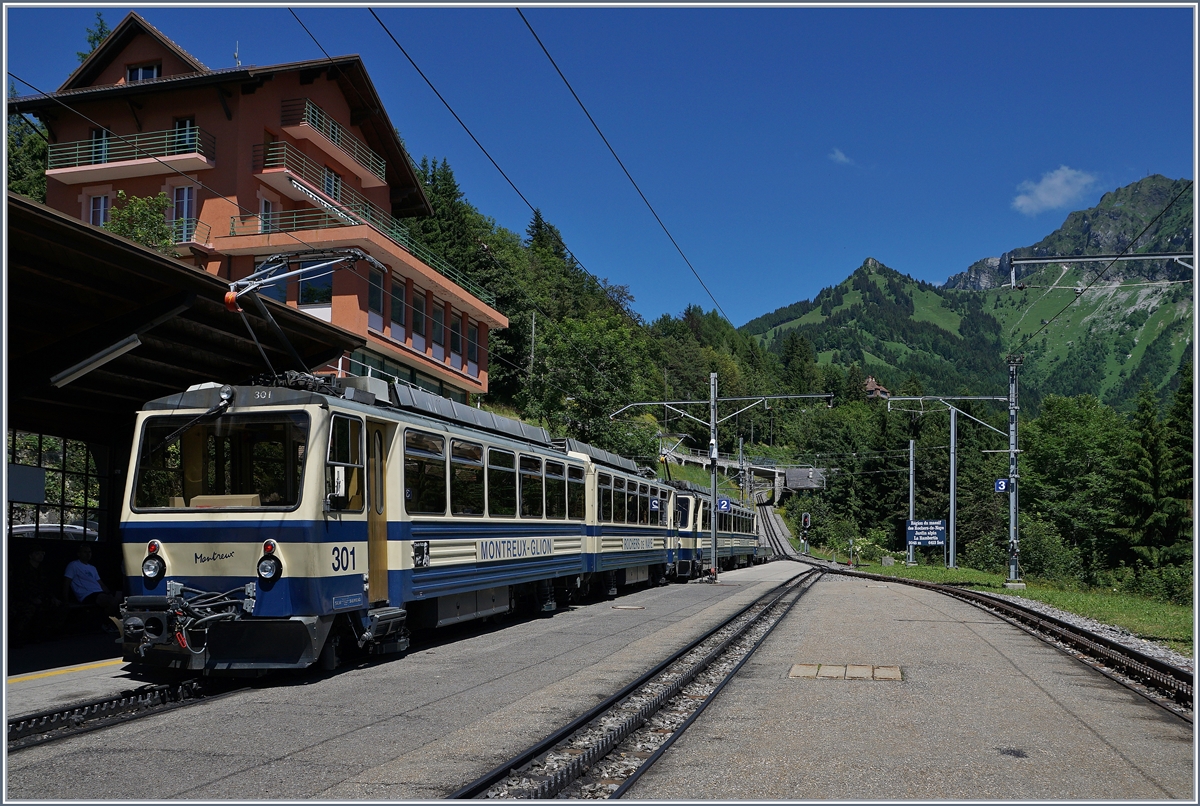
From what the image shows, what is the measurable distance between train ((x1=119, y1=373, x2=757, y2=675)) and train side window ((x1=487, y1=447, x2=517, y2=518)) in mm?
250

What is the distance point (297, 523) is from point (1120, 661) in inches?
397

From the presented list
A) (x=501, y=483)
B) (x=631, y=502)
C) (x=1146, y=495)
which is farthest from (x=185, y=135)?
(x=1146, y=495)

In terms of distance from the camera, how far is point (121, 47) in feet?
118

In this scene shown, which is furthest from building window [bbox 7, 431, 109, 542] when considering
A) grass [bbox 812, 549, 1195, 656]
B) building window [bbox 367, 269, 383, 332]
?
grass [bbox 812, 549, 1195, 656]

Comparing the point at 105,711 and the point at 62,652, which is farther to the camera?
the point at 62,652

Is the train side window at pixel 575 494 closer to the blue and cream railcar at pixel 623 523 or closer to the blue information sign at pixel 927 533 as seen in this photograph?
the blue and cream railcar at pixel 623 523

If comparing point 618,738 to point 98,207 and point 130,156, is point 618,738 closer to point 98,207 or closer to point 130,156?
point 130,156

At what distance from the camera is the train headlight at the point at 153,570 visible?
10281 millimetres

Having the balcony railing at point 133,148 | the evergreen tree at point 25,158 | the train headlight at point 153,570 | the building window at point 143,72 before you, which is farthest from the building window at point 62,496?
the evergreen tree at point 25,158

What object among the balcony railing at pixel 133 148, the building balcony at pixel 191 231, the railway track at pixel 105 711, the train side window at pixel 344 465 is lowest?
the railway track at pixel 105 711

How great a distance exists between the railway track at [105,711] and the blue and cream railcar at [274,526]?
289 mm

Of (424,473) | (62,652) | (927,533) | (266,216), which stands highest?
(266,216)

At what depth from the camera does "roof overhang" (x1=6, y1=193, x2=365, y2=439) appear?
33.7ft

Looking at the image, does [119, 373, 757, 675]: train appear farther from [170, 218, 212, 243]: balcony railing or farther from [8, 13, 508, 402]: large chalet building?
[170, 218, 212, 243]: balcony railing
